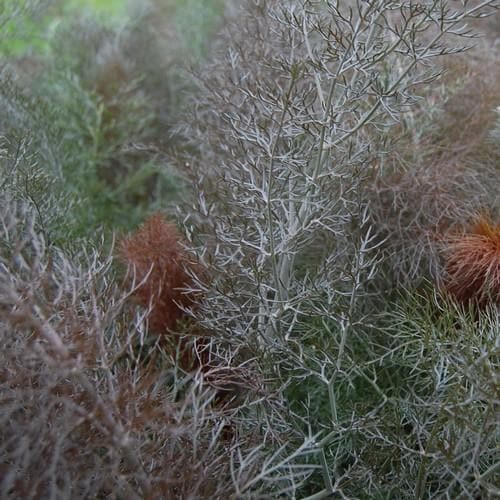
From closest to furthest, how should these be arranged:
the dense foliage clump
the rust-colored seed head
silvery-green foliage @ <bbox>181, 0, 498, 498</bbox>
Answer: the dense foliage clump, silvery-green foliage @ <bbox>181, 0, 498, 498</bbox>, the rust-colored seed head

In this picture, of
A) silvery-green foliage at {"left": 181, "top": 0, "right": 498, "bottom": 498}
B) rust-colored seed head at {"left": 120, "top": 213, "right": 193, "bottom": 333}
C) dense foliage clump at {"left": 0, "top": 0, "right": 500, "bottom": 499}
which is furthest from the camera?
rust-colored seed head at {"left": 120, "top": 213, "right": 193, "bottom": 333}

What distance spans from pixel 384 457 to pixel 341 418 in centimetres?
10

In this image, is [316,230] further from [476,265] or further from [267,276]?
[476,265]

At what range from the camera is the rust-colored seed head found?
39.0 inches

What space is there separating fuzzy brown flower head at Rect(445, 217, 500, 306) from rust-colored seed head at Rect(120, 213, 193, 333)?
39 cm

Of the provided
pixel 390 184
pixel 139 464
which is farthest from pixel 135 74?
pixel 139 464

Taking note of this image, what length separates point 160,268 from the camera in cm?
100

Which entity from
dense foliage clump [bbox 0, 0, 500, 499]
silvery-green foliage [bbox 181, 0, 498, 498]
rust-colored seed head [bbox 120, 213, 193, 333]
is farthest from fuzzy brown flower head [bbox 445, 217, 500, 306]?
rust-colored seed head [bbox 120, 213, 193, 333]

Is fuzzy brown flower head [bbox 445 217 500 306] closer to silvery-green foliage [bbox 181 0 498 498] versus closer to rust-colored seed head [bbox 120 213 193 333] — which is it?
silvery-green foliage [bbox 181 0 498 498]

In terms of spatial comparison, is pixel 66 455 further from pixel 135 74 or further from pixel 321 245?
pixel 135 74

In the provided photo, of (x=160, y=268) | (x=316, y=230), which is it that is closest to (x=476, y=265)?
(x=316, y=230)

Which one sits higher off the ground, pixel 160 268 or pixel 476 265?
pixel 160 268

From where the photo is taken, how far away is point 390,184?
1076 millimetres

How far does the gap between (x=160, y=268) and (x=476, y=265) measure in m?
0.46
